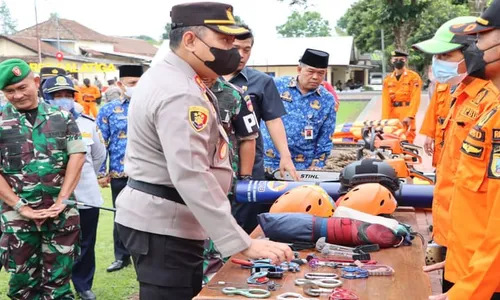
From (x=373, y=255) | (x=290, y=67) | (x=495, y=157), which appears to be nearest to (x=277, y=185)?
(x=373, y=255)

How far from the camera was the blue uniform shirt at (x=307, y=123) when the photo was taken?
5.64 meters

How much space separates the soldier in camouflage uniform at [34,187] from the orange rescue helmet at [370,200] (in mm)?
1832

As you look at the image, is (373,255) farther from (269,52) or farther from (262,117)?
(269,52)

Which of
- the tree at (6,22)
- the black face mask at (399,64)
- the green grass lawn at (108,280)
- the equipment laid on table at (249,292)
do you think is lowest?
the tree at (6,22)

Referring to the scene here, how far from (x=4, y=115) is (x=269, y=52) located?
40.5 m

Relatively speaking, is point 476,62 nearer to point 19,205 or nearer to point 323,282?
point 323,282

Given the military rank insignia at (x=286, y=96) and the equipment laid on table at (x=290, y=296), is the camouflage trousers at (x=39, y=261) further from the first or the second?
the military rank insignia at (x=286, y=96)

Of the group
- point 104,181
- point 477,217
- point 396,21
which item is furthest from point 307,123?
point 396,21

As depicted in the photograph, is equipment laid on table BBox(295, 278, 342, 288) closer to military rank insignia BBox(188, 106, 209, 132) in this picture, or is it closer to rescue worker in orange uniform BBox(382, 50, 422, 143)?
military rank insignia BBox(188, 106, 209, 132)

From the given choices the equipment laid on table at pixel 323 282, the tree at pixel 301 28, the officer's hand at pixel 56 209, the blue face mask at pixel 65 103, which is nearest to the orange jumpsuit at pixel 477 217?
the equipment laid on table at pixel 323 282

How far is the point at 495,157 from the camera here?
232 centimetres

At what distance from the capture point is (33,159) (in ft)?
13.4

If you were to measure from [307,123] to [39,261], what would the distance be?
8.42 feet

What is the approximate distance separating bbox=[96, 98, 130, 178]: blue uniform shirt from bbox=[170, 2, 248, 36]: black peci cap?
3.50 m
